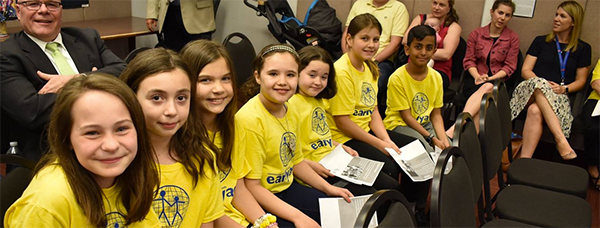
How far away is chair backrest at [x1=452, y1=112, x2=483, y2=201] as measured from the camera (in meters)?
1.77

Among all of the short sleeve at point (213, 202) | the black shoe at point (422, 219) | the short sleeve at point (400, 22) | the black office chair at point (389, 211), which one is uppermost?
the short sleeve at point (400, 22)

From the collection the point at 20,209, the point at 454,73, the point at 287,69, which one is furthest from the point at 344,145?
the point at 454,73

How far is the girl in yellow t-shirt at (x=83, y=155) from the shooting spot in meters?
1.04

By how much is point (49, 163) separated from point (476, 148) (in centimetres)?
148

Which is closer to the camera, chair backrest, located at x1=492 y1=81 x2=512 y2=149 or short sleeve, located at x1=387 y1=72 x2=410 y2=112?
chair backrest, located at x1=492 y1=81 x2=512 y2=149

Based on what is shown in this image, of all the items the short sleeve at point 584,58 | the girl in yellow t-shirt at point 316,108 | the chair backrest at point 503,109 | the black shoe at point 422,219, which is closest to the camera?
the girl in yellow t-shirt at point 316,108

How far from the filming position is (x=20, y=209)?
104 cm

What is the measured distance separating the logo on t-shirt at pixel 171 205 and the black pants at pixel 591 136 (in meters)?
3.05

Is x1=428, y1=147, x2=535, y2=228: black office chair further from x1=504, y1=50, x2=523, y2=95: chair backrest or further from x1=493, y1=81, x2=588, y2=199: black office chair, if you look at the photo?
x1=504, y1=50, x2=523, y2=95: chair backrest

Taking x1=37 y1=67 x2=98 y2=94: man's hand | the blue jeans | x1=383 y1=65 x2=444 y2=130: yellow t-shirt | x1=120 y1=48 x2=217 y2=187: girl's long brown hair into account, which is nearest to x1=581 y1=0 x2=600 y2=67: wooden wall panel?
the blue jeans

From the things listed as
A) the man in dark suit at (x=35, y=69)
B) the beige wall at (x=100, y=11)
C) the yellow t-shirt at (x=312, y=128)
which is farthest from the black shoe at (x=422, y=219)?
the beige wall at (x=100, y=11)

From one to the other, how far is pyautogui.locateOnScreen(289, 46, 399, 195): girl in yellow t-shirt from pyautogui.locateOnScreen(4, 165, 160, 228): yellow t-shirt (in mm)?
1164

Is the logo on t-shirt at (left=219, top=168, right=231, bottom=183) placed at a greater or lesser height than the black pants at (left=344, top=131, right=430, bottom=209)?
greater

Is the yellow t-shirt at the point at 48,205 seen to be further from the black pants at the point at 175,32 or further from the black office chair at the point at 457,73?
the black pants at the point at 175,32
